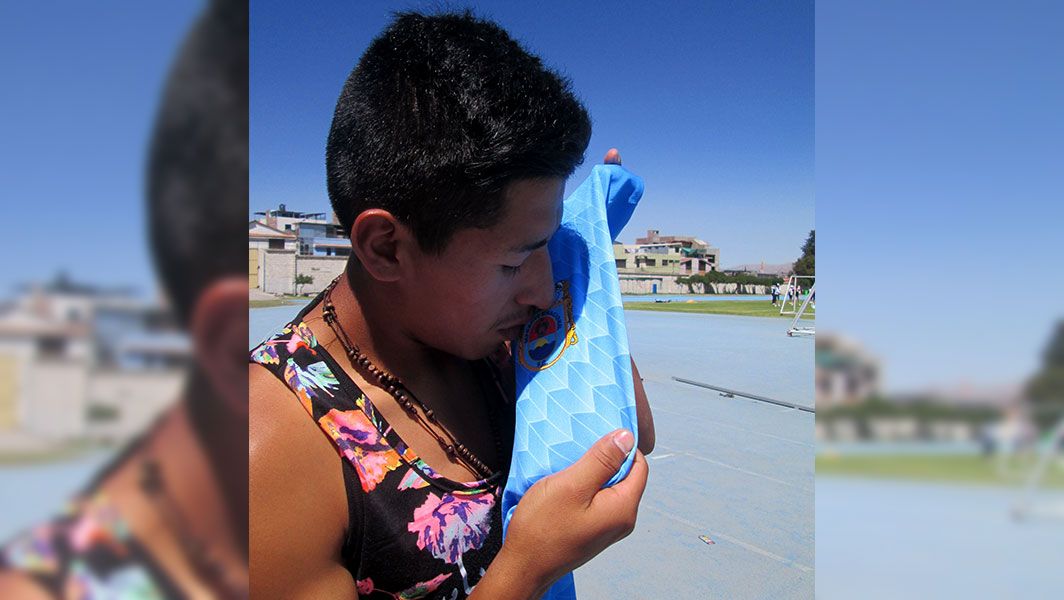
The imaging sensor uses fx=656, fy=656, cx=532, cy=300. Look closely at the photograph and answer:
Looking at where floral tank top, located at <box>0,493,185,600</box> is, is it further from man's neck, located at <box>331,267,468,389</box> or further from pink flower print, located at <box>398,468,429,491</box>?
man's neck, located at <box>331,267,468,389</box>

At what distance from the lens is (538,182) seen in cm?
113

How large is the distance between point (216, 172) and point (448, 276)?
2.62 ft

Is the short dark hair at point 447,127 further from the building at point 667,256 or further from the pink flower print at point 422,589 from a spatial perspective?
the building at point 667,256

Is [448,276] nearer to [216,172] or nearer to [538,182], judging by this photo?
[538,182]

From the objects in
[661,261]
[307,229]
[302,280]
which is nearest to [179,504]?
[302,280]

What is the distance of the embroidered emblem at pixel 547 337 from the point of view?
132cm

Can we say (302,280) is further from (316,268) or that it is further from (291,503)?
(291,503)

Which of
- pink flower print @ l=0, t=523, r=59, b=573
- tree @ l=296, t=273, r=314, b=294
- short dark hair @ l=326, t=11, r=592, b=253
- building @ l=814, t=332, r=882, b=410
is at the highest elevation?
short dark hair @ l=326, t=11, r=592, b=253

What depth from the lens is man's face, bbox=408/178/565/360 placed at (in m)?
1.12

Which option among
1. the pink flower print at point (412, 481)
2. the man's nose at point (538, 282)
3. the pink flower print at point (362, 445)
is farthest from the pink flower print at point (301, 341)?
the man's nose at point (538, 282)

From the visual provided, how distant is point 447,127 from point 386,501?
62cm

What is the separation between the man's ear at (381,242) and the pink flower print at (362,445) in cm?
26

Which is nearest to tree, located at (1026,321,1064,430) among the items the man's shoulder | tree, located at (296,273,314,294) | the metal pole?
the man's shoulder

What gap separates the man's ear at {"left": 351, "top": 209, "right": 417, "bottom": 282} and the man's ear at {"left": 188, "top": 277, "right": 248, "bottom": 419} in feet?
2.44
